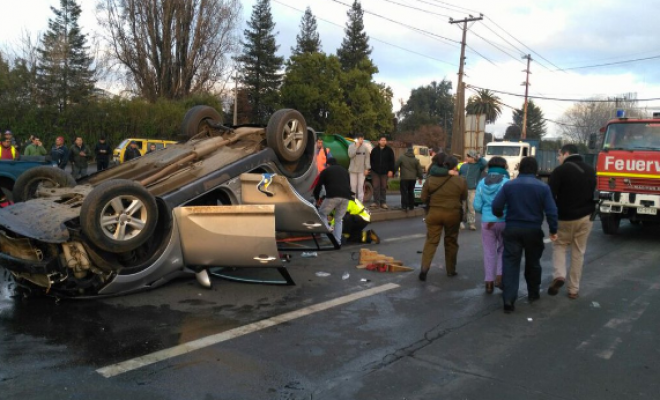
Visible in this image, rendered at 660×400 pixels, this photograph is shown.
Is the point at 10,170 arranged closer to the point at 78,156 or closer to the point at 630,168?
the point at 78,156

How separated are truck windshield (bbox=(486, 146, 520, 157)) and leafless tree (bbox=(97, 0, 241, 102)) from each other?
62.9 feet

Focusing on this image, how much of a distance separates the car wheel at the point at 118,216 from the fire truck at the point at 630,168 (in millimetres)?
8568

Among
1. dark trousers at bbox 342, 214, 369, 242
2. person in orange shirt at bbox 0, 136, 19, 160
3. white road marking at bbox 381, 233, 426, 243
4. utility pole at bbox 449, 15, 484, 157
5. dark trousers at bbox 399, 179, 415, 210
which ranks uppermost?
utility pole at bbox 449, 15, 484, 157

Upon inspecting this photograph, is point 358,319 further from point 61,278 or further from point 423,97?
point 423,97

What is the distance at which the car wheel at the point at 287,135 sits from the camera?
6.72 metres

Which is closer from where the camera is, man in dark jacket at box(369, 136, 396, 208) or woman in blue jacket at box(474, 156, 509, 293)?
woman in blue jacket at box(474, 156, 509, 293)

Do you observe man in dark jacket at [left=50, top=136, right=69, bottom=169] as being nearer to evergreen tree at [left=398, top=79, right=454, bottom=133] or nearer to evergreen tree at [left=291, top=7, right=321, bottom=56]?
evergreen tree at [left=291, top=7, right=321, bottom=56]

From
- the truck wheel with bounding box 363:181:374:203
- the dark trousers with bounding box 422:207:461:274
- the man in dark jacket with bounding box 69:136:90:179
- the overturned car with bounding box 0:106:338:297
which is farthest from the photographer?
the truck wheel with bounding box 363:181:374:203

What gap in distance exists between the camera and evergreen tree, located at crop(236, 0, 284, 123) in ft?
160

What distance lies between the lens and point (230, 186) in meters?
6.21

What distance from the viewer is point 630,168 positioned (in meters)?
10.4

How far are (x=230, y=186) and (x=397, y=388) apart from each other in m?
3.36

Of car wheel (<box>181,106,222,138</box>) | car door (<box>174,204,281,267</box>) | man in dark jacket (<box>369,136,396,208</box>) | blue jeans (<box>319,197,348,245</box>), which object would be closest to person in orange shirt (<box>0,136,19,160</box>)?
car wheel (<box>181,106,222,138</box>)

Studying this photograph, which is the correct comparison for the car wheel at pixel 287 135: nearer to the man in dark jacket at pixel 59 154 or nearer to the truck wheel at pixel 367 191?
the truck wheel at pixel 367 191
